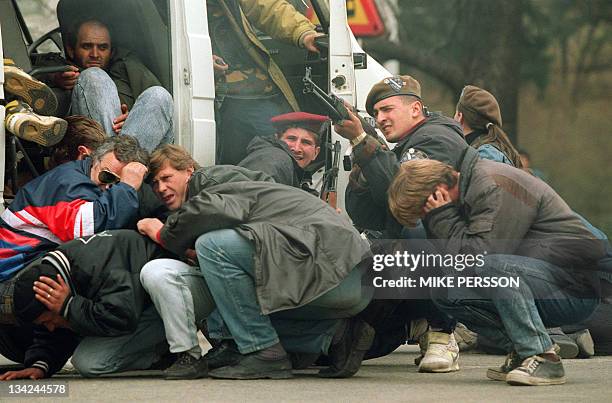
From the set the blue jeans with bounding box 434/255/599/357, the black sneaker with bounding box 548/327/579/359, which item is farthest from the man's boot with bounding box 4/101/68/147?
the black sneaker with bounding box 548/327/579/359

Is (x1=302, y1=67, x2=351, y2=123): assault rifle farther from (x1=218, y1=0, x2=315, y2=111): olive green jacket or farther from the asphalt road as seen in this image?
the asphalt road

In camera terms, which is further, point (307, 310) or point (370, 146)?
point (370, 146)

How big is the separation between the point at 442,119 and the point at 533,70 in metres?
0.82

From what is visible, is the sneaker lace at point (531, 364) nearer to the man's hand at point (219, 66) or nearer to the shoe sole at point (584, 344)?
the shoe sole at point (584, 344)

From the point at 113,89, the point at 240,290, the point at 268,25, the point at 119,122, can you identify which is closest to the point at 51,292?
the point at 240,290

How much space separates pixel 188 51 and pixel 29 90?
0.81 meters

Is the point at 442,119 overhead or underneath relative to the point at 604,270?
overhead

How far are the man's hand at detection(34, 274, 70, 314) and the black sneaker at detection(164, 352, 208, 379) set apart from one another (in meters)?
0.46

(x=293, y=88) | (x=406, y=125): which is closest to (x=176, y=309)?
(x=406, y=125)

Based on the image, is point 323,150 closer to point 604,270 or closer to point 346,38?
point 346,38

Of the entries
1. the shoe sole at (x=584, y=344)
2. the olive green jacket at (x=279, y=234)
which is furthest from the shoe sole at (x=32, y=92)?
the shoe sole at (x=584, y=344)

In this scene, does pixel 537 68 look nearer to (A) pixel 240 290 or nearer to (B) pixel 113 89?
(A) pixel 240 290

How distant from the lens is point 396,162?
5.86 m

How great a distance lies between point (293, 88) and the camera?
21.7 feet
